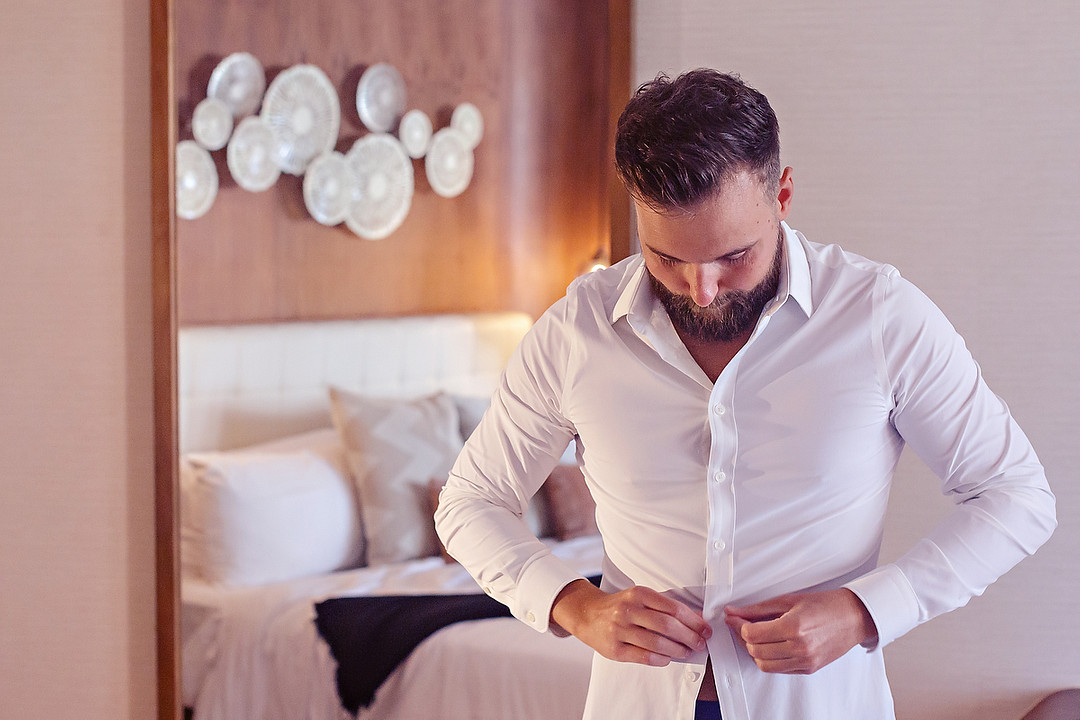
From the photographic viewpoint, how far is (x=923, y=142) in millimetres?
1473

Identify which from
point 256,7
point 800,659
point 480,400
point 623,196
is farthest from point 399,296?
point 800,659

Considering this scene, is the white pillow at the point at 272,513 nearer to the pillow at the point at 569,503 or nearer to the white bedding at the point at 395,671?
the white bedding at the point at 395,671

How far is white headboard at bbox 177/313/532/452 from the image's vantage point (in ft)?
5.63

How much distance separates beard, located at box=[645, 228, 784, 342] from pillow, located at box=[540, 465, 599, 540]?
41cm

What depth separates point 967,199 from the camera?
146 cm

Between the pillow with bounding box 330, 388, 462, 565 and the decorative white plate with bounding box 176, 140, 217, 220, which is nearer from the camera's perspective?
the pillow with bounding box 330, 388, 462, 565

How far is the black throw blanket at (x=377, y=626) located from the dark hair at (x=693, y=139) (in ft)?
2.63

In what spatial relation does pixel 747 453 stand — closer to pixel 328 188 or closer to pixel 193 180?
pixel 328 188

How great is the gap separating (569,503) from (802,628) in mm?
598

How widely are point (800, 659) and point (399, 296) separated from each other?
3.33ft

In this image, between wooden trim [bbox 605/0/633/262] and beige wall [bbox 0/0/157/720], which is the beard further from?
beige wall [bbox 0/0/157/720]

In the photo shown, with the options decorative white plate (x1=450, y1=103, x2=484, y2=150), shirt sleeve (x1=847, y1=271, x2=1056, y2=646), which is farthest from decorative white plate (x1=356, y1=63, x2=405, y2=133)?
shirt sleeve (x1=847, y1=271, x2=1056, y2=646)

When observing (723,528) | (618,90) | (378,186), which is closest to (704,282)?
(723,528)

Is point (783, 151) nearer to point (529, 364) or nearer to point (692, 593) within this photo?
point (529, 364)
